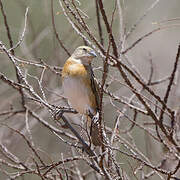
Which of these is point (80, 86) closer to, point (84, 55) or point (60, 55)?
point (84, 55)

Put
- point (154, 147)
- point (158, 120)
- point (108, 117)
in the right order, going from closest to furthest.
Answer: point (158, 120)
point (154, 147)
point (108, 117)

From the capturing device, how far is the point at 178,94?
4.47 meters

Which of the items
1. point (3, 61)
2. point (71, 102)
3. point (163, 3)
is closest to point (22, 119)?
point (3, 61)

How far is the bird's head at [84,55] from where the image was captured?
368 cm

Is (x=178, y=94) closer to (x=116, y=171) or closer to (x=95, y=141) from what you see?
(x=95, y=141)

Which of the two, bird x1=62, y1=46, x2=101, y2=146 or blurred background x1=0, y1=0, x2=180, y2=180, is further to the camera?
blurred background x1=0, y1=0, x2=180, y2=180

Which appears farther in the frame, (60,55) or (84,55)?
(60,55)

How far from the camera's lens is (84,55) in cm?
373

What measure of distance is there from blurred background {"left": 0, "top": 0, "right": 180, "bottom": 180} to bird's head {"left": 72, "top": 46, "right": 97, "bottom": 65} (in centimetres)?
7

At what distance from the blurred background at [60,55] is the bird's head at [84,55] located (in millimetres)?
68

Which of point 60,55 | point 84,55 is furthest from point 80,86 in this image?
point 60,55

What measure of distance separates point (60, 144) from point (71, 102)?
224 centimetres

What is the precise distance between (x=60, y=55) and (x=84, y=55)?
84 cm

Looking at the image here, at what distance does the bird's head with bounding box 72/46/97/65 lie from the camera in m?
3.68
